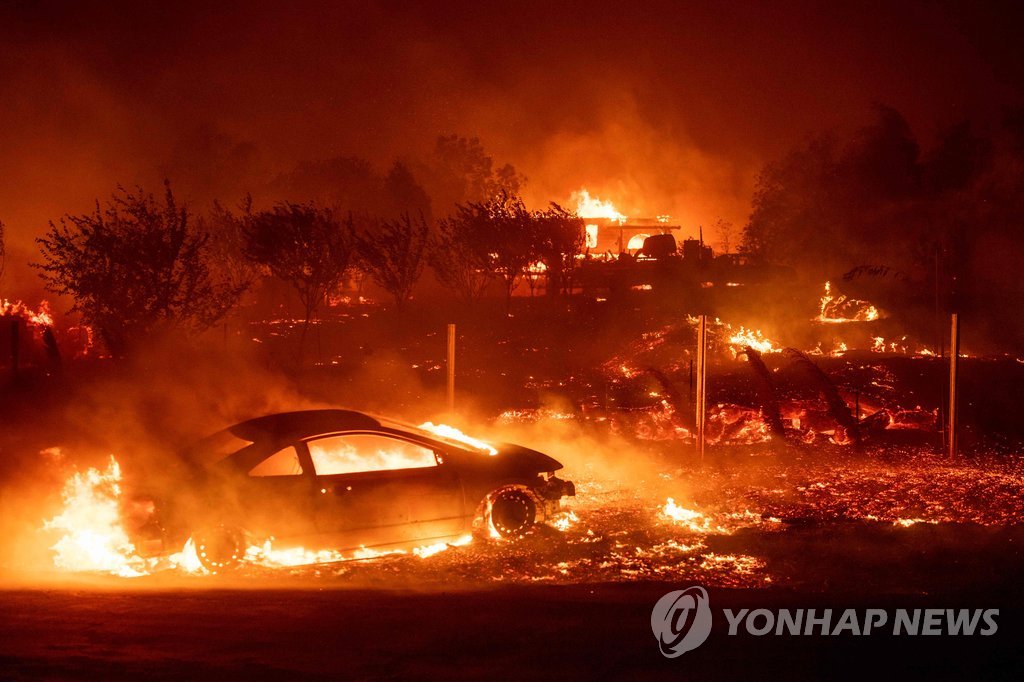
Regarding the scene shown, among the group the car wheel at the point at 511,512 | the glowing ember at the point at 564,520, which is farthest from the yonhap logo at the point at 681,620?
the glowing ember at the point at 564,520

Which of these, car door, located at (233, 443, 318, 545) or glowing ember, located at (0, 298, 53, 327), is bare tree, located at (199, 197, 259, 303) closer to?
glowing ember, located at (0, 298, 53, 327)

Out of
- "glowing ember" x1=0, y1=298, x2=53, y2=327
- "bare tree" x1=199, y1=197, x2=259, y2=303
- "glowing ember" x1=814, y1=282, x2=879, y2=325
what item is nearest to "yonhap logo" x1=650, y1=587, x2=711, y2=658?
"glowing ember" x1=814, y1=282, x2=879, y2=325

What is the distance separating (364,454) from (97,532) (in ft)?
7.82

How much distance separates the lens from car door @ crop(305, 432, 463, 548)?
721 cm

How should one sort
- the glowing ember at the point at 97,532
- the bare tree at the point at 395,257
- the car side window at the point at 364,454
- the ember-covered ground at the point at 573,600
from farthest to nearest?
the bare tree at the point at 395,257
the car side window at the point at 364,454
the glowing ember at the point at 97,532
the ember-covered ground at the point at 573,600

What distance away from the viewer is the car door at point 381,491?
721 cm

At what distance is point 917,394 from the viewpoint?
16.2m

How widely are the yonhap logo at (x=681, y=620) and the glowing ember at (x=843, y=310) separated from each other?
2017cm

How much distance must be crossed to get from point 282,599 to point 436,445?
6.50 ft

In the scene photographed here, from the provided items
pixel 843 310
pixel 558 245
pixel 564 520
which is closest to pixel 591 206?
pixel 558 245

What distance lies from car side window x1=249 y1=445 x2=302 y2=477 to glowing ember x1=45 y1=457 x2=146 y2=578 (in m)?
1.17

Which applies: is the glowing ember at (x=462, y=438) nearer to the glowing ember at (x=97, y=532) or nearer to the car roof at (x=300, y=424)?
the car roof at (x=300, y=424)

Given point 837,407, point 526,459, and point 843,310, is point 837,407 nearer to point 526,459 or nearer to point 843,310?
point 526,459

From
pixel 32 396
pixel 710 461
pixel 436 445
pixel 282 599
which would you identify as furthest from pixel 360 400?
pixel 282 599
